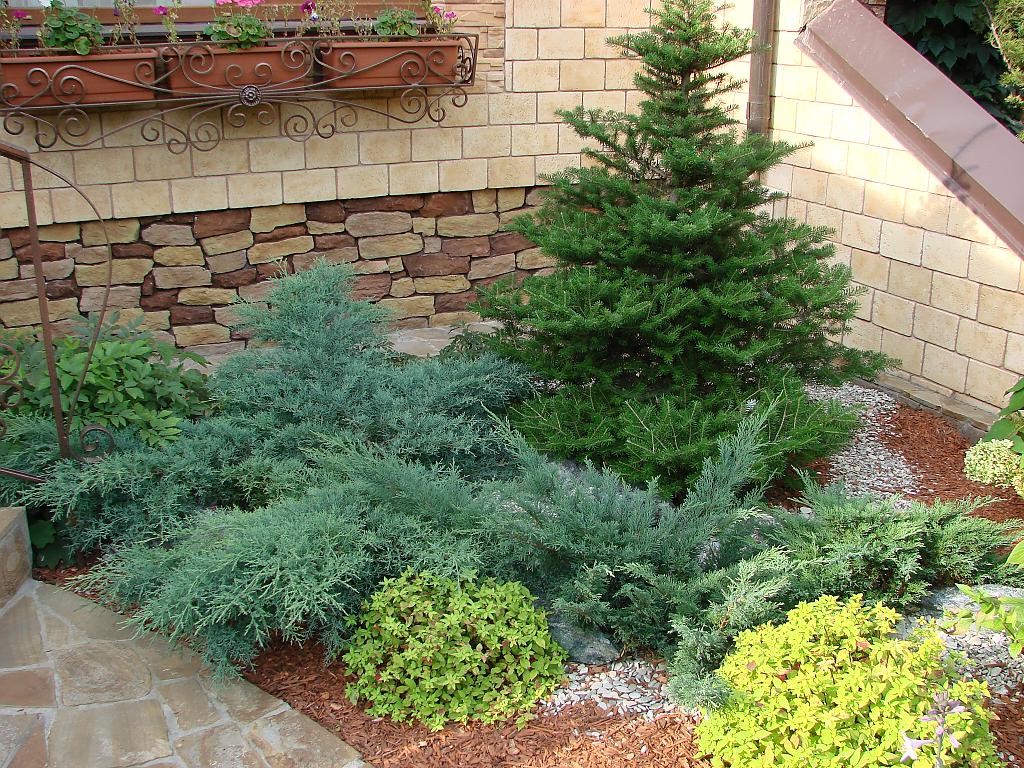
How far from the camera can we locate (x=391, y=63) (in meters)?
4.98

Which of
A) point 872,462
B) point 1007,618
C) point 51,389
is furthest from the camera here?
point 872,462

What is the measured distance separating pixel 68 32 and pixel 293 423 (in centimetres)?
222

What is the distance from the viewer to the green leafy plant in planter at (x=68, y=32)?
14.4 ft

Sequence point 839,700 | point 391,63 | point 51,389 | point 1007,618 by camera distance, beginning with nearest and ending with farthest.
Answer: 1. point 839,700
2. point 1007,618
3. point 51,389
4. point 391,63

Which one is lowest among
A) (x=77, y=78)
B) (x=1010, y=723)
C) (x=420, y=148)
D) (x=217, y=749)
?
(x=217, y=749)

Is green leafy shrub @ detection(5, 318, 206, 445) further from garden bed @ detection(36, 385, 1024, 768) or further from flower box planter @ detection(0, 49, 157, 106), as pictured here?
flower box planter @ detection(0, 49, 157, 106)

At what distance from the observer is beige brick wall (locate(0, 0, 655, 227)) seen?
15.6ft

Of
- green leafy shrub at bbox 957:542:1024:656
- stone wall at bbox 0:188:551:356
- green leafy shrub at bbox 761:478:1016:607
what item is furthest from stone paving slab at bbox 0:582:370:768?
stone wall at bbox 0:188:551:356

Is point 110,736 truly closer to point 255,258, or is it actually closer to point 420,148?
point 255,258

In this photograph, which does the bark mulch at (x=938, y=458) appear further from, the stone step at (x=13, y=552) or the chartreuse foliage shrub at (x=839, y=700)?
the stone step at (x=13, y=552)

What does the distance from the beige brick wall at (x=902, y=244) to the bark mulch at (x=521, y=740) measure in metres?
2.62

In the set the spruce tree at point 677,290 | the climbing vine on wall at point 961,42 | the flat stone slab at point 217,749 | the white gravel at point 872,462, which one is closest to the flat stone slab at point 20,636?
the flat stone slab at point 217,749

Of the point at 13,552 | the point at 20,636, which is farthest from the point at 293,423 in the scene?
the point at 20,636

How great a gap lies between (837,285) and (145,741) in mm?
2693
